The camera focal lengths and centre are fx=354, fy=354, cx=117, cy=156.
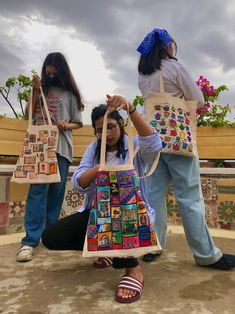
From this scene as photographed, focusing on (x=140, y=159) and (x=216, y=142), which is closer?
(x=140, y=159)

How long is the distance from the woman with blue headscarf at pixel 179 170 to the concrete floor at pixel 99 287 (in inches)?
5.0

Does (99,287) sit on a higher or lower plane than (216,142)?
lower

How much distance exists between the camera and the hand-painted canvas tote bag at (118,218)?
1.55m

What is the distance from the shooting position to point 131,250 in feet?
5.07

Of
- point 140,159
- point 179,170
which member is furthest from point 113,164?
point 179,170

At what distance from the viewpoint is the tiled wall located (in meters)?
3.16

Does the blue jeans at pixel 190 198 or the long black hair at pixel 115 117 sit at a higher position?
the long black hair at pixel 115 117

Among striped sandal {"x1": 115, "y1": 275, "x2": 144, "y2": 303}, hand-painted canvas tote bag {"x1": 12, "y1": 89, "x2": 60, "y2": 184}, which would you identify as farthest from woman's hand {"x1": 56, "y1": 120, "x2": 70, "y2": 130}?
striped sandal {"x1": 115, "y1": 275, "x2": 144, "y2": 303}

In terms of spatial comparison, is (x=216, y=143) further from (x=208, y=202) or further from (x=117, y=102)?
(x=117, y=102)

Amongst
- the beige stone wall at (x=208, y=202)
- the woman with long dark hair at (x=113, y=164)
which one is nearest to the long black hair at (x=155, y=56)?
the woman with long dark hair at (x=113, y=164)

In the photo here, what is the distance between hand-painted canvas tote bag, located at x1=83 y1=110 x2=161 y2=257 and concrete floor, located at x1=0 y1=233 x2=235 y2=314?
240mm

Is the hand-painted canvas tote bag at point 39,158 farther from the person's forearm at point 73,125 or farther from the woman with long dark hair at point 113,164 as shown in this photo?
the woman with long dark hair at point 113,164

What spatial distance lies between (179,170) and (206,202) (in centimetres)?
161

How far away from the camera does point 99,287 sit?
1781 mm
